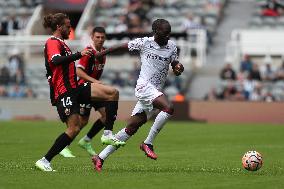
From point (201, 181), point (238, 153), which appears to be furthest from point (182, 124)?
point (201, 181)

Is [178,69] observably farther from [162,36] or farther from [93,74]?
[93,74]

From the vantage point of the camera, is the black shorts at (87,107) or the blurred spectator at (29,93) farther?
the blurred spectator at (29,93)

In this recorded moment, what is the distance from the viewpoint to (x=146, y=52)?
530 inches

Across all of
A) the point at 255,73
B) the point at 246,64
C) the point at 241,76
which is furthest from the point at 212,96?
the point at 246,64

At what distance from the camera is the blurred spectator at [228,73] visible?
3067 centimetres

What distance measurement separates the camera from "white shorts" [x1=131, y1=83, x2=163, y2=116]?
13.3 meters

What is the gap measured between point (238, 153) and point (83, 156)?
118 inches

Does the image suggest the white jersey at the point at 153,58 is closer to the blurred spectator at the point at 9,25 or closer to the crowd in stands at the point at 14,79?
the crowd in stands at the point at 14,79

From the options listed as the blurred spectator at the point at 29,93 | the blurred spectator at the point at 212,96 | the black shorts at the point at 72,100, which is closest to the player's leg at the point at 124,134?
the black shorts at the point at 72,100

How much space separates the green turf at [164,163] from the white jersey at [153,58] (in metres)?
1.36

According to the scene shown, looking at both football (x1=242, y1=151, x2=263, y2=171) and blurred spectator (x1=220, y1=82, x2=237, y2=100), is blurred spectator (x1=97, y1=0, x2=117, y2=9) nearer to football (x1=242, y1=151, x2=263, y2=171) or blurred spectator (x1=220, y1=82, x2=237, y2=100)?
blurred spectator (x1=220, y1=82, x2=237, y2=100)

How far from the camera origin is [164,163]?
1438cm

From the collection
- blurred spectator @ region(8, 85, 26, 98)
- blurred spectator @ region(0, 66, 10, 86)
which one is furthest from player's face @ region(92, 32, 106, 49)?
blurred spectator @ region(0, 66, 10, 86)

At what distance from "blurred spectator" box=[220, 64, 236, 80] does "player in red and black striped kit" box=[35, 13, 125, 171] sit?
18024 mm
